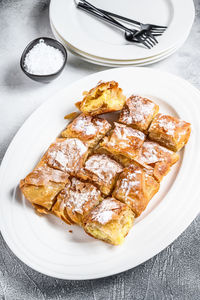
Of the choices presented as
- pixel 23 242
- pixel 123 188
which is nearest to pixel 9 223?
pixel 23 242

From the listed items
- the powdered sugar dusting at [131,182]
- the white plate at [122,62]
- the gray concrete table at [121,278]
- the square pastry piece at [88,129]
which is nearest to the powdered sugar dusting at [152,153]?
the powdered sugar dusting at [131,182]


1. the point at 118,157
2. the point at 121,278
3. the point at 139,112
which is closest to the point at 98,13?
the point at 139,112

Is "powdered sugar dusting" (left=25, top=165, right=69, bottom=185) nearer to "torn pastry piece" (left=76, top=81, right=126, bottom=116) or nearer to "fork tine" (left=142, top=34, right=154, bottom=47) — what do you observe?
"torn pastry piece" (left=76, top=81, right=126, bottom=116)

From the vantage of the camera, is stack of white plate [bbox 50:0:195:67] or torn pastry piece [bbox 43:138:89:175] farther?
stack of white plate [bbox 50:0:195:67]

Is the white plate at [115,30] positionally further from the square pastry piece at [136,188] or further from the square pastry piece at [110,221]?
the square pastry piece at [110,221]

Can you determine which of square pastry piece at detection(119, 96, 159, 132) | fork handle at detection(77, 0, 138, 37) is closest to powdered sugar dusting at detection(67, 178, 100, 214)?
square pastry piece at detection(119, 96, 159, 132)

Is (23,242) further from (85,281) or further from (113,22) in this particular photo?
(113,22)
